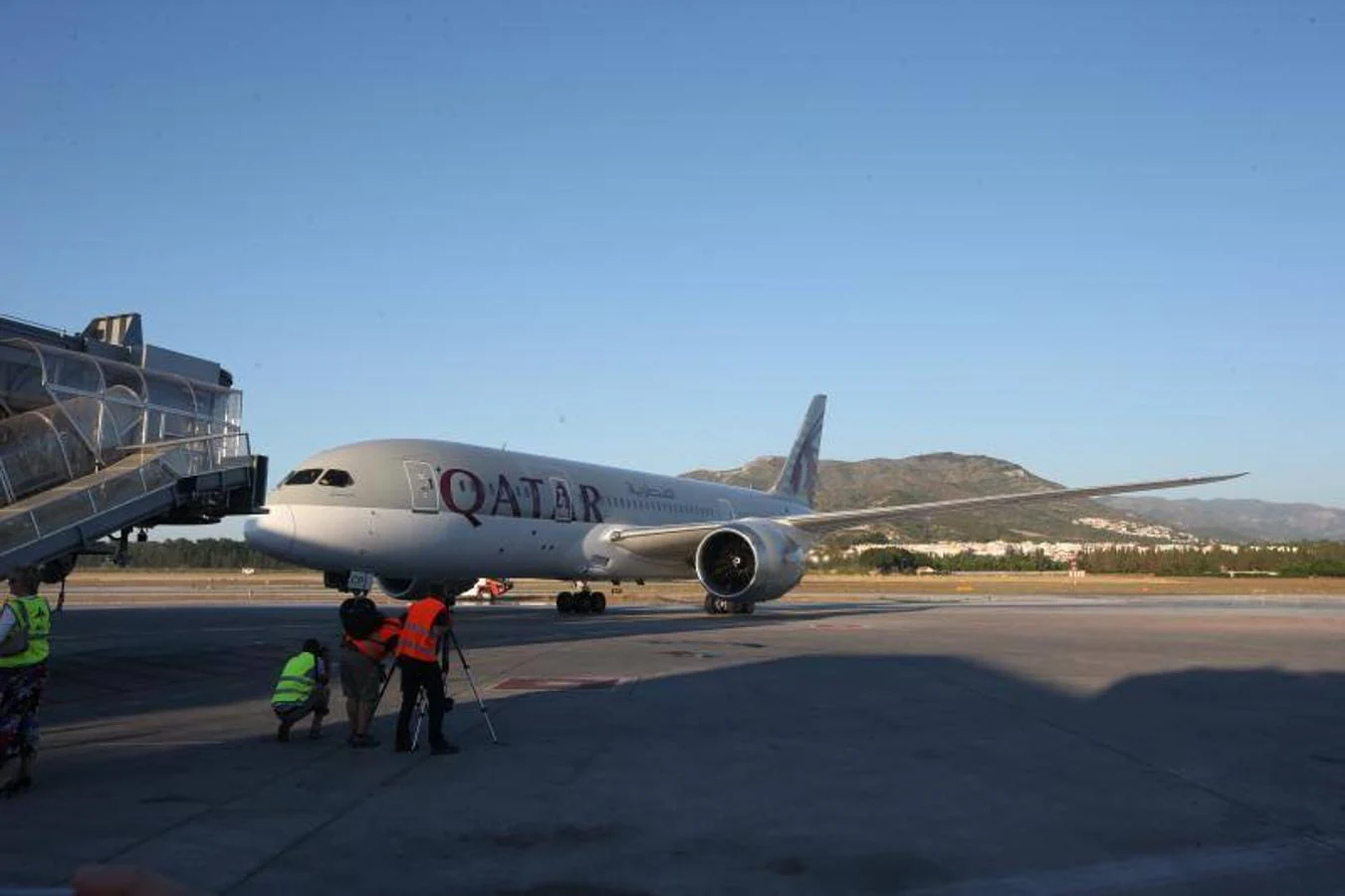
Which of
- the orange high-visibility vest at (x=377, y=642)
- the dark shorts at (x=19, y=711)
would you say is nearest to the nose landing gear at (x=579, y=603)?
the orange high-visibility vest at (x=377, y=642)

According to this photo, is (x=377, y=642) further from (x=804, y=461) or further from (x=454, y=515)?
(x=804, y=461)

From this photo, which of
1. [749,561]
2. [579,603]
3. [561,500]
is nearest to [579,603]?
[579,603]

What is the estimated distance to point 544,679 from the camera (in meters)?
13.6

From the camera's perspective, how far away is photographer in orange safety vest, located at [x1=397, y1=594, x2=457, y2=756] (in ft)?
29.0

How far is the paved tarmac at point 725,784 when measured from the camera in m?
5.43

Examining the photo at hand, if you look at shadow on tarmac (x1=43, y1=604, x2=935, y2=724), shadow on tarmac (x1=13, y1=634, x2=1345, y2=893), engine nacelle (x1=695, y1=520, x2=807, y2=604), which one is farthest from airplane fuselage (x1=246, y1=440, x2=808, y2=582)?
shadow on tarmac (x1=13, y1=634, x2=1345, y2=893)

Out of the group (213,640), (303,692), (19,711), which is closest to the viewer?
(19,711)

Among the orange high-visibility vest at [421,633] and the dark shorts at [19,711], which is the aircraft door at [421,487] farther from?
the dark shorts at [19,711]

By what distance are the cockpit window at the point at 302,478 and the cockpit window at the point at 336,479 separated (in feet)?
0.56

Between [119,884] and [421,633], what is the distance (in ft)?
24.9

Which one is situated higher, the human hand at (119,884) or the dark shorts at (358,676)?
the human hand at (119,884)

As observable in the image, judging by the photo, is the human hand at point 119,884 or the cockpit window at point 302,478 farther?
the cockpit window at point 302,478

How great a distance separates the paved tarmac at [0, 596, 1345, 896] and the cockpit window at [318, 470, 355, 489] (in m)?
5.82

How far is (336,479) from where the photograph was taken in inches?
838
